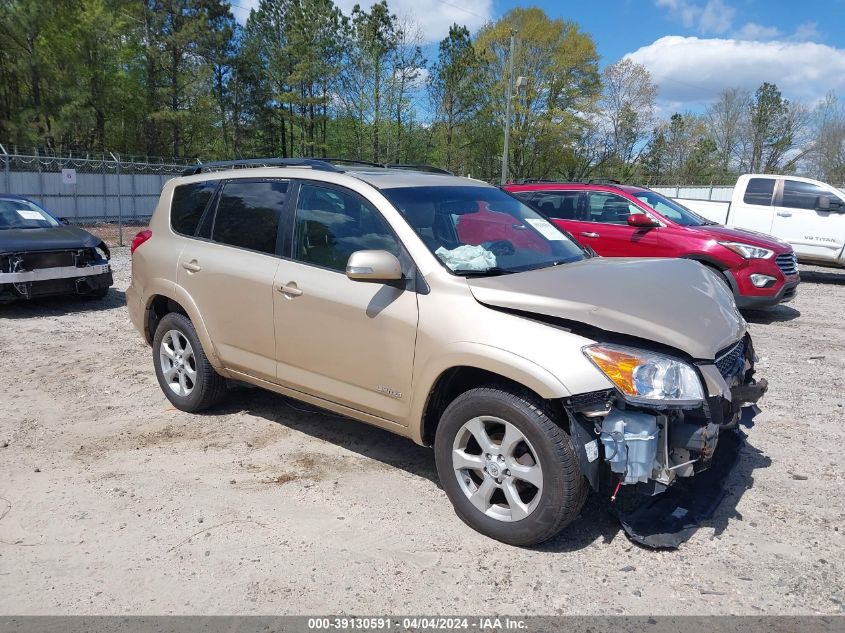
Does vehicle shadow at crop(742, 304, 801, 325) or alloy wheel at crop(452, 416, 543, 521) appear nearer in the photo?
alloy wheel at crop(452, 416, 543, 521)

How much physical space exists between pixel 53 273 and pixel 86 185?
16704 mm

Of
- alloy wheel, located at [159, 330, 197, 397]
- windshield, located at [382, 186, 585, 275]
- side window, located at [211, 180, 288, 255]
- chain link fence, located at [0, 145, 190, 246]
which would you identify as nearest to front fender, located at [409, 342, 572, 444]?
windshield, located at [382, 186, 585, 275]

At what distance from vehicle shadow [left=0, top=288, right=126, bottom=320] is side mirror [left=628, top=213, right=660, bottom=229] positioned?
7364mm

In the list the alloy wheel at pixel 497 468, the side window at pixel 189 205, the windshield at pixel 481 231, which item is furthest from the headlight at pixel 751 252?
the side window at pixel 189 205

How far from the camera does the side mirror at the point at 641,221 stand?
8484 millimetres

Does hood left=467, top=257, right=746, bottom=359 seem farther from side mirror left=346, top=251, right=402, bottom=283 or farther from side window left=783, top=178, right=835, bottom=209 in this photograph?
side window left=783, top=178, right=835, bottom=209

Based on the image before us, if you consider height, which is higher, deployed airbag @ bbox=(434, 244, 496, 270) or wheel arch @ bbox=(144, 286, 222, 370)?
deployed airbag @ bbox=(434, 244, 496, 270)

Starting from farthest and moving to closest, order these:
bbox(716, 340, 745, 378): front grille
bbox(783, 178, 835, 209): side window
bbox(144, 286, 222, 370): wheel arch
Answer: bbox(783, 178, 835, 209): side window
bbox(144, 286, 222, 370): wheel arch
bbox(716, 340, 745, 378): front grille

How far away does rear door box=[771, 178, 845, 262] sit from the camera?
11.7 metres

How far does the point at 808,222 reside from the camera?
11844 millimetres

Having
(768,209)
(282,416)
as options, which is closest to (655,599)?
(282,416)

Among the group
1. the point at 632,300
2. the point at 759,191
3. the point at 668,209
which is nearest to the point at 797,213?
the point at 759,191

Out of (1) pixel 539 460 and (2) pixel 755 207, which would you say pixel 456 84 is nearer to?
(2) pixel 755 207

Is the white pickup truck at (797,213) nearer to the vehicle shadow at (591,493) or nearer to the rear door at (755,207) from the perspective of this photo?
the rear door at (755,207)
